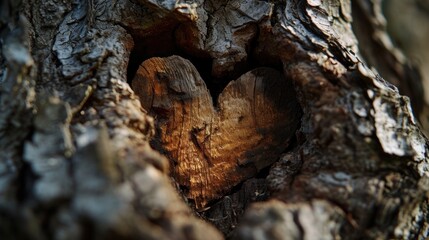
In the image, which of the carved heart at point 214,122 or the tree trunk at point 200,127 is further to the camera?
the carved heart at point 214,122

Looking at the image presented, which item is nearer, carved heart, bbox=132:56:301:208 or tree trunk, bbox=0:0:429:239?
tree trunk, bbox=0:0:429:239

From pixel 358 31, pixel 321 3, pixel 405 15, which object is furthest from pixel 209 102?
pixel 405 15

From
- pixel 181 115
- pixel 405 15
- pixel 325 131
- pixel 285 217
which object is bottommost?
pixel 181 115

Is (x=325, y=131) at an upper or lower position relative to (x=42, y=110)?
upper

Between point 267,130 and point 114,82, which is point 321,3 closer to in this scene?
point 267,130
